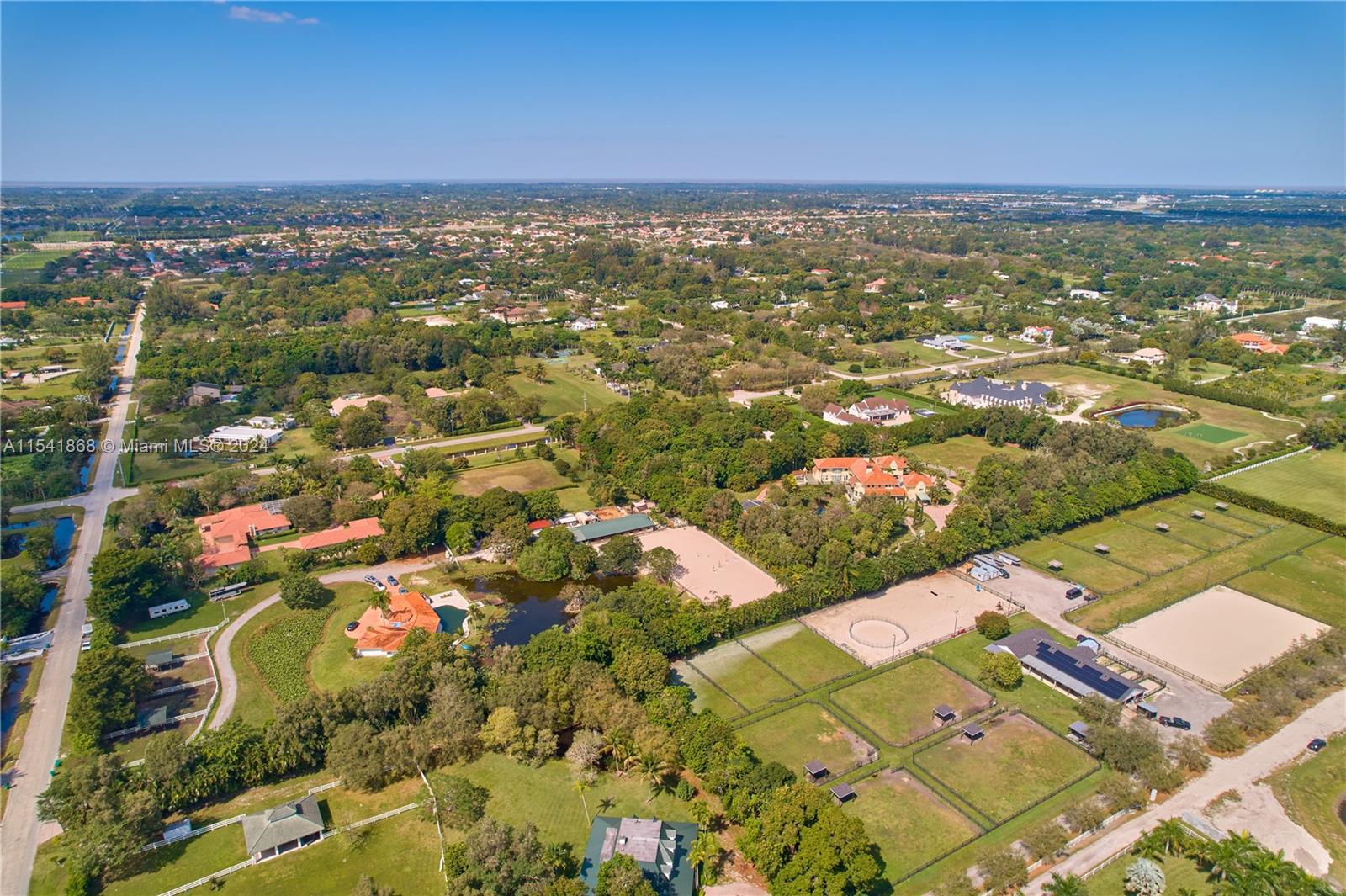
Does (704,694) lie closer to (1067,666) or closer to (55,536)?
(1067,666)

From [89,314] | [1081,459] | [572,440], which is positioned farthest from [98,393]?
[1081,459]

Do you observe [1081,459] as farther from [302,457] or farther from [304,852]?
[302,457]

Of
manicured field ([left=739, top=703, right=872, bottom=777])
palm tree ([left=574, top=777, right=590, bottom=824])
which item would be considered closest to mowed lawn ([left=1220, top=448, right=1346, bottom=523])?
manicured field ([left=739, top=703, right=872, bottom=777])

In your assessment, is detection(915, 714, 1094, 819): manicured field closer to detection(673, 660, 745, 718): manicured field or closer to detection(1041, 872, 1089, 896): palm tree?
detection(1041, 872, 1089, 896): palm tree

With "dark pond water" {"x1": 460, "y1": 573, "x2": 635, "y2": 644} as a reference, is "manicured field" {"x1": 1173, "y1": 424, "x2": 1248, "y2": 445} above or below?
above

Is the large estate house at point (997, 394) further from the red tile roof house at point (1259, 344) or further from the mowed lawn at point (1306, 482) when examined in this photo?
the red tile roof house at point (1259, 344)

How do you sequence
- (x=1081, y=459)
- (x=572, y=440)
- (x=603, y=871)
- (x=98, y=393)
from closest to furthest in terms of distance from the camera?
(x=603, y=871) < (x=1081, y=459) < (x=572, y=440) < (x=98, y=393)
